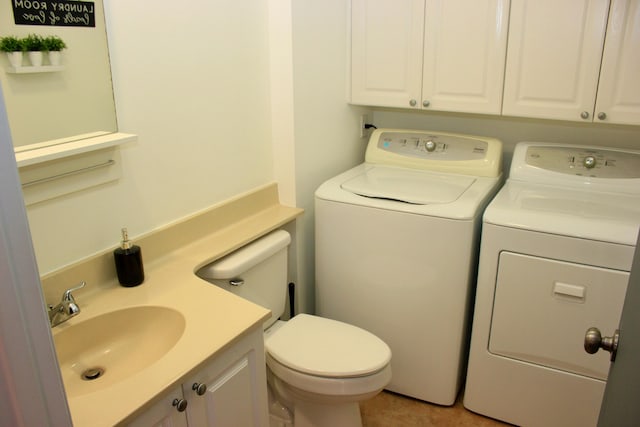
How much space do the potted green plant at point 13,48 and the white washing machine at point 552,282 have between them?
1.56m

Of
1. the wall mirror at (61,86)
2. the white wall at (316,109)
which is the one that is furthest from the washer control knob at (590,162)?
the wall mirror at (61,86)

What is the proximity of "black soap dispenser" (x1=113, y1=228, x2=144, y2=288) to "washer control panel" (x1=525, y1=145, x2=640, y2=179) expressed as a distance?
1637 millimetres

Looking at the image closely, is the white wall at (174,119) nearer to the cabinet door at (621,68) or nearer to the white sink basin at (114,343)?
the white sink basin at (114,343)

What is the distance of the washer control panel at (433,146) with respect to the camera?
2451 mm

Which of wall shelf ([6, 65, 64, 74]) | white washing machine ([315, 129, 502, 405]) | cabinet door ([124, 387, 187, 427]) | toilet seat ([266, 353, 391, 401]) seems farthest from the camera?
white washing machine ([315, 129, 502, 405])

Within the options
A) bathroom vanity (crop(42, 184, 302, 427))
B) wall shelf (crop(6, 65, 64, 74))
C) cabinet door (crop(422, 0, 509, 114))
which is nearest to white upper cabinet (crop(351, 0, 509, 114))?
cabinet door (crop(422, 0, 509, 114))

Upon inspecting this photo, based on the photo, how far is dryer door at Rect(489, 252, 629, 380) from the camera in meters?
1.87

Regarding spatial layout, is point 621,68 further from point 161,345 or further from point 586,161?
point 161,345

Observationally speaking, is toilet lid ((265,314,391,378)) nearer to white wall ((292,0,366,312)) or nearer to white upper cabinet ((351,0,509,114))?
white wall ((292,0,366,312))

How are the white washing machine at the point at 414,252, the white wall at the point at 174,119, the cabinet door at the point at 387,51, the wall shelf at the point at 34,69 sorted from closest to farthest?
the wall shelf at the point at 34,69 < the white wall at the point at 174,119 < the white washing machine at the point at 414,252 < the cabinet door at the point at 387,51

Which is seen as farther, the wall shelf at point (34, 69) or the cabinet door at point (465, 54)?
the cabinet door at point (465, 54)

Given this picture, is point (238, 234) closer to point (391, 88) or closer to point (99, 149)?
point (99, 149)

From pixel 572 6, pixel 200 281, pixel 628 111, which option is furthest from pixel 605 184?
pixel 200 281

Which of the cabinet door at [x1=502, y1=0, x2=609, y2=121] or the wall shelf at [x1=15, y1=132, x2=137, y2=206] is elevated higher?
the cabinet door at [x1=502, y1=0, x2=609, y2=121]
